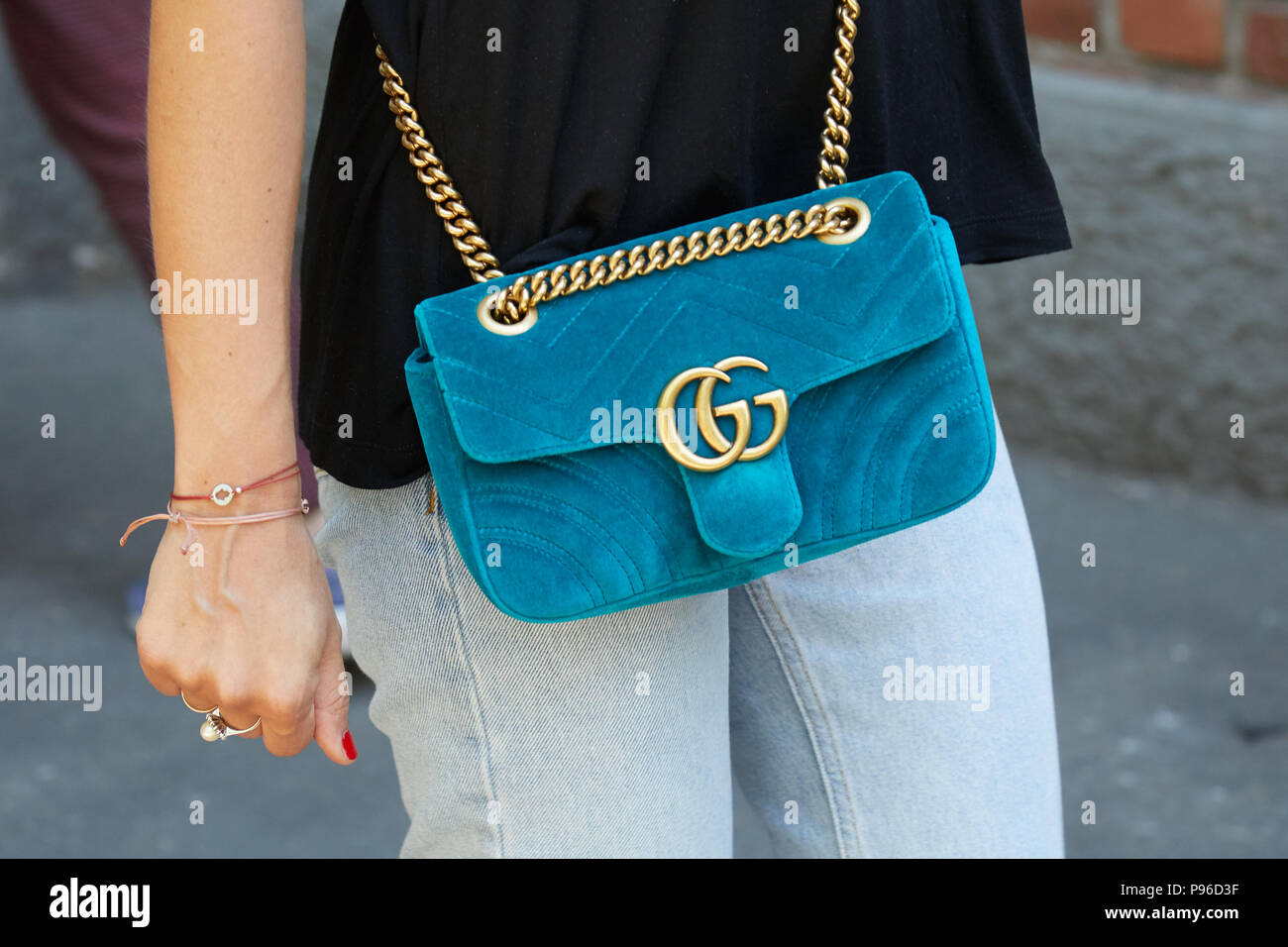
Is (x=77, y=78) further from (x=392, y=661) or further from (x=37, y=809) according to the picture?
(x=392, y=661)

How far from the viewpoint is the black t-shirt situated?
91 cm

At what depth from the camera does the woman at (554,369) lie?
0.91m

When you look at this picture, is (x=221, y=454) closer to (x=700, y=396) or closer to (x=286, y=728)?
(x=286, y=728)

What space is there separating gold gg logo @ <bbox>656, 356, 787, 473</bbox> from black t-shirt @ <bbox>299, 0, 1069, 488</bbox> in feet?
0.39

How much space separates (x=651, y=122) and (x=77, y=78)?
6.35ft

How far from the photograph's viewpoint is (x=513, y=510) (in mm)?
912

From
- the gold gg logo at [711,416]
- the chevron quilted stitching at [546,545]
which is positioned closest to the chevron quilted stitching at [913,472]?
the gold gg logo at [711,416]

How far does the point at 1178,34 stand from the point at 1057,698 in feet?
4.77

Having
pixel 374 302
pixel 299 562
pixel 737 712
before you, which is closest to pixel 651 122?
pixel 374 302

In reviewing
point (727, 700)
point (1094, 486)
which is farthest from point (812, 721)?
point (1094, 486)

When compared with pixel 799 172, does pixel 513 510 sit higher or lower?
lower

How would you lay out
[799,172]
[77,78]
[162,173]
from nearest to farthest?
1. [162,173]
2. [799,172]
3. [77,78]

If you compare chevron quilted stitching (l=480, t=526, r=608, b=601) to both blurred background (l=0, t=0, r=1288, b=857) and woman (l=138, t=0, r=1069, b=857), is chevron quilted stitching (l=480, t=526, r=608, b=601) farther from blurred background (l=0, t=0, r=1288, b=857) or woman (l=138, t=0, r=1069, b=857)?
blurred background (l=0, t=0, r=1288, b=857)

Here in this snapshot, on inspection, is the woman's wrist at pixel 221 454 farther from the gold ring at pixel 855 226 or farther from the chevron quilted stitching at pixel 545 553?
the gold ring at pixel 855 226
